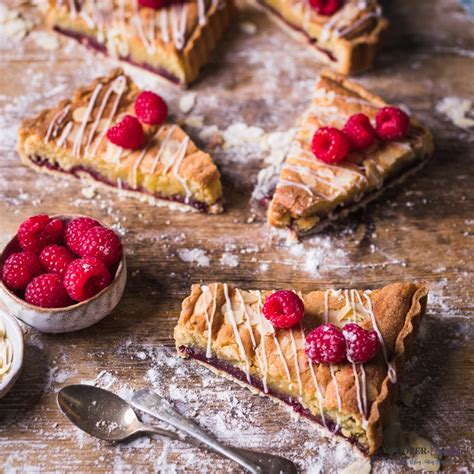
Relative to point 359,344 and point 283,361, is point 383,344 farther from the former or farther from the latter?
point 283,361

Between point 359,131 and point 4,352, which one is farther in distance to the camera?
point 359,131

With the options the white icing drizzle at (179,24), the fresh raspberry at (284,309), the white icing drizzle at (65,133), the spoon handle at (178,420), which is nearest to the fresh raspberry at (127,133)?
the white icing drizzle at (65,133)

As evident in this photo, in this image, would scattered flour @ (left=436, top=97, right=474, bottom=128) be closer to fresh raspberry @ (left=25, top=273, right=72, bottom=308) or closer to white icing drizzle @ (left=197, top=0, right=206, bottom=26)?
white icing drizzle @ (left=197, top=0, right=206, bottom=26)

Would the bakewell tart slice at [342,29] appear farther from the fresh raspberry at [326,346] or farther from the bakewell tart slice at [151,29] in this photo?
the fresh raspberry at [326,346]

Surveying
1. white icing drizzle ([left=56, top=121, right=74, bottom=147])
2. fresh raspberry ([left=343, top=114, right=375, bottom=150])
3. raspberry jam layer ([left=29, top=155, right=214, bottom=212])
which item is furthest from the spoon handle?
fresh raspberry ([left=343, top=114, right=375, bottom=150])

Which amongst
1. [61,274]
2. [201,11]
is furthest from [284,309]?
[201,11]

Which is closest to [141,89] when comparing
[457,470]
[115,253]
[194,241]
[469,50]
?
[194,241]
